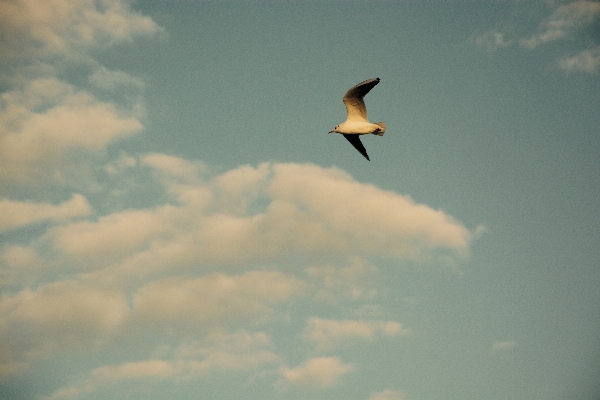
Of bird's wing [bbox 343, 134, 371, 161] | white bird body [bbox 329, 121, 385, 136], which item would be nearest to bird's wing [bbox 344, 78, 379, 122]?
white bird body [bbox 329, 121, 385, 136]

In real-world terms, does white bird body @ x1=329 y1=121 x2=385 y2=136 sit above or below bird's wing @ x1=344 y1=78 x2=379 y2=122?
below

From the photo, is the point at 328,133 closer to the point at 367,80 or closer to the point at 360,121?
the point at 360,121

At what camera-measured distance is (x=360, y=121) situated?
2916 centimetres

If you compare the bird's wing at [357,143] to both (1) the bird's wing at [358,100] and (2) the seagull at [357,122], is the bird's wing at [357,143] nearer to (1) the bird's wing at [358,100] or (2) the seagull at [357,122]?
(2) the seagull at [357,122]

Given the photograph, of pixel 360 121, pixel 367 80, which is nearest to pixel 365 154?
pixel 360 121

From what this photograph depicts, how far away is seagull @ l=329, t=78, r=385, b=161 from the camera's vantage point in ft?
90.1

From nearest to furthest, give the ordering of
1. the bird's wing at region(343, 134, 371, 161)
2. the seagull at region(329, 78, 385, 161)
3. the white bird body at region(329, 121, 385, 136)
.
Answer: the seagull at region(329, 78, 385, 161) < the white bird body at region(329, 121, 385, 136) < the bird's wing at region(343, 134, 371, 161)

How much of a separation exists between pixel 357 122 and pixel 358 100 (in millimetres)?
1530

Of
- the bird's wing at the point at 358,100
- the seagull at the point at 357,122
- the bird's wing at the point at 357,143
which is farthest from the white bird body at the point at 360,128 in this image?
the bird's wing at the point at 357,143

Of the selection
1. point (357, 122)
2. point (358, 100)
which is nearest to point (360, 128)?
point (357, 122)

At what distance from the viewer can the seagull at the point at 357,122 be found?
1081 inches

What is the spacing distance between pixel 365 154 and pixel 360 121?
229cm

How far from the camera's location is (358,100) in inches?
1105

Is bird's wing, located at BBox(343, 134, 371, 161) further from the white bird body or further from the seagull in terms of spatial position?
the white bird body
